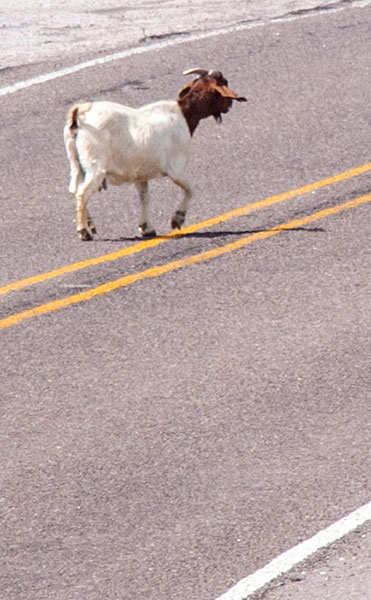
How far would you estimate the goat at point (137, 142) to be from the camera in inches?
375

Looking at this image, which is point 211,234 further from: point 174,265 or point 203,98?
point 203,98

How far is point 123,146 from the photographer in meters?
9.60

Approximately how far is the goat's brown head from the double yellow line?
2.74 feet

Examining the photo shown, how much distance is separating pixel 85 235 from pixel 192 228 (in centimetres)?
81

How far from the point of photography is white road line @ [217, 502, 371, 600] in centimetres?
606

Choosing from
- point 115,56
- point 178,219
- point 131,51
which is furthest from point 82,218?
point 131,51

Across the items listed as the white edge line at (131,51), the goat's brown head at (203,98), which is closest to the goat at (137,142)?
the goat's brown head at (203,98)

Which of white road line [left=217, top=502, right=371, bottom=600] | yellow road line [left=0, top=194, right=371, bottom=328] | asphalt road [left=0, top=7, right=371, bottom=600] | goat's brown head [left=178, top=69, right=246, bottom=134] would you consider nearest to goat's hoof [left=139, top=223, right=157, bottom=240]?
Result: asphalt road [left=0, top=7, right=371, bottom=600]

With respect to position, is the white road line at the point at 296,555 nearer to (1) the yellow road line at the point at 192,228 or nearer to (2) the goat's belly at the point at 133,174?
(1) the yellow road line at the point at 192,228

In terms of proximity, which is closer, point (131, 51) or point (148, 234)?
point (148, 234)

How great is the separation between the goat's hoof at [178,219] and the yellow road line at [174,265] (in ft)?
1.17

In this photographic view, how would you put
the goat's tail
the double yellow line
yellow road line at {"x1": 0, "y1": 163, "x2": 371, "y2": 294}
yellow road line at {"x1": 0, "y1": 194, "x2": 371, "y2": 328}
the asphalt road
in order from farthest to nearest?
the goat's tail, yellow road line at {"x1": 0, "y1": 163, "x2": 371, "y2": 294}, the double yellow line, yellow road line at {"x1": 0, "y1": 194, "x2": 371, "y2": 328}, the asphalt road

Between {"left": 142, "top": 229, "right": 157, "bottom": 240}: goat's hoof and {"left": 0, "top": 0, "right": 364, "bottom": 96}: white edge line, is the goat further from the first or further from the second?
{"left": 0, "top": 0, "right": 364, "bottom": 96}: white edge line

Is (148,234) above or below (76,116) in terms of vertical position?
below
